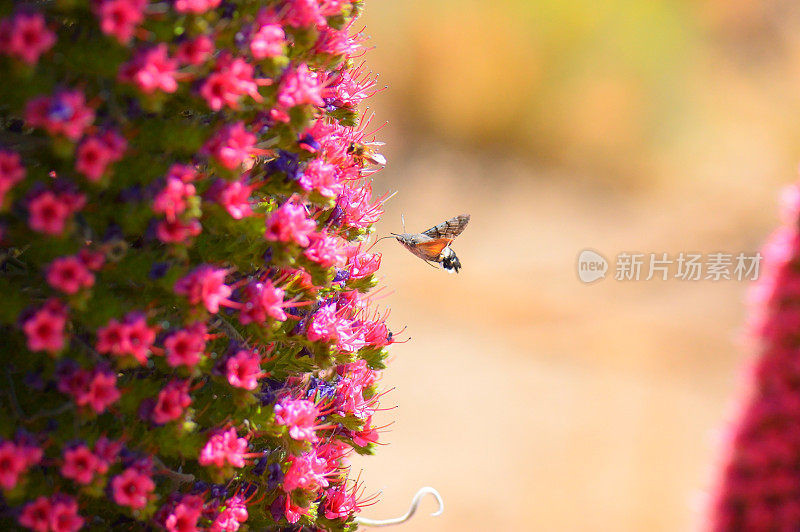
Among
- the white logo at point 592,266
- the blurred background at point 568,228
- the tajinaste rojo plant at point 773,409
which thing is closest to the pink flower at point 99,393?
the tajinaste rojo plant at point 773,409

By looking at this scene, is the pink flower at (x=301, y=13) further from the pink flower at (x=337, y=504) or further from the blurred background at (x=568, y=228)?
the blurred background at (x=568, y=228)

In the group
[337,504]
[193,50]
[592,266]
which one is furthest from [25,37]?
[592,266]

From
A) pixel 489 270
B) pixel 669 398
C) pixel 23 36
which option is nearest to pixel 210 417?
pixel 23 36

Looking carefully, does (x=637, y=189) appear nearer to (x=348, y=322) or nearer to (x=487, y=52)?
(x=487, y=52)

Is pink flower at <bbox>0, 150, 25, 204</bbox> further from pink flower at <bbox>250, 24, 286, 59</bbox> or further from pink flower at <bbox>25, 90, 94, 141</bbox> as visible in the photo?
pink flower at <bbox>250, 24, 286, 59</bbox>

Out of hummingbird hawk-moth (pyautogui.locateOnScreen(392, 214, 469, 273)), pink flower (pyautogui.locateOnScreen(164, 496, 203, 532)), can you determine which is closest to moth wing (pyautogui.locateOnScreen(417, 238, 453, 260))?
hummingbird hawk-moth (pyautogui.locateOnScreen(392, 214, 469, 273))
